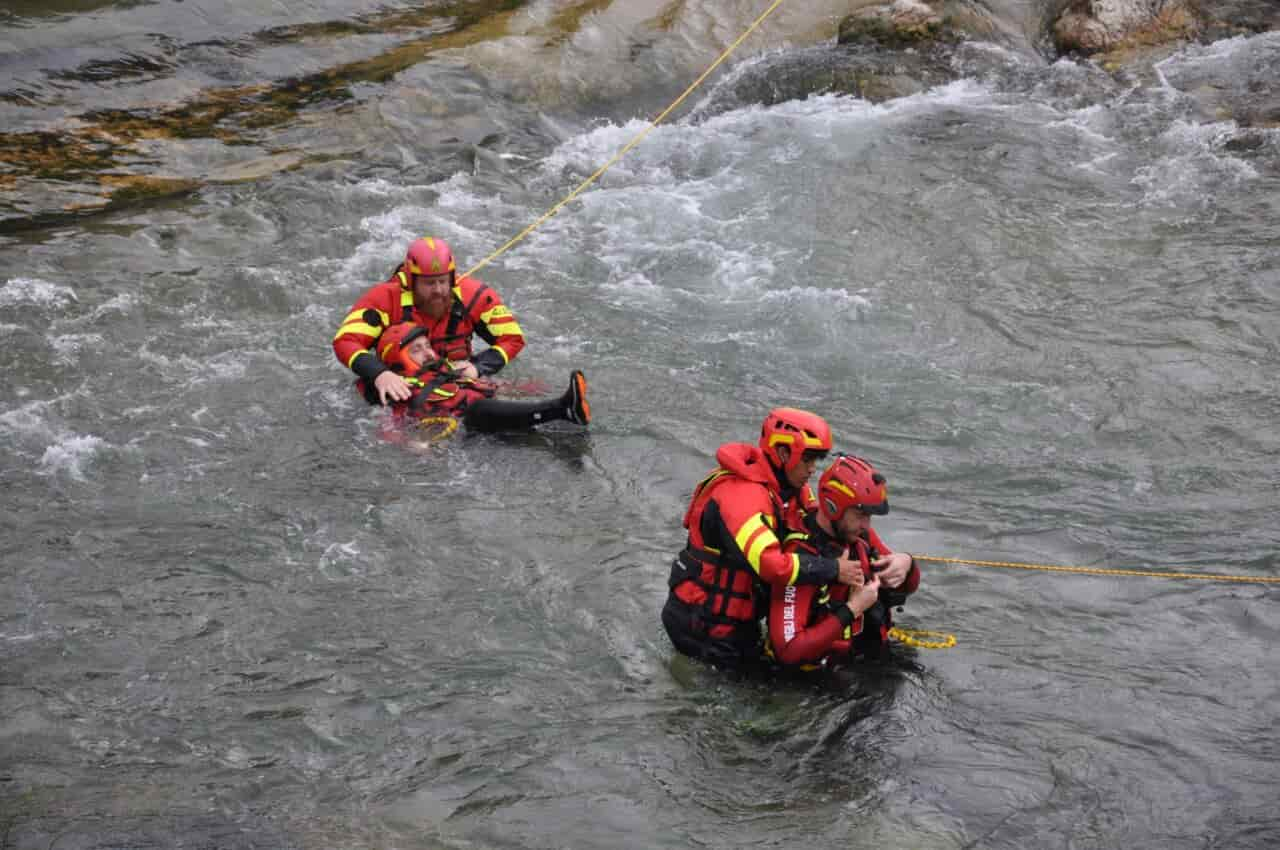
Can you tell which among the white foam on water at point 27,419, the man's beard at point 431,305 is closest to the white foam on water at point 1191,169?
the man's beard at point 431,305

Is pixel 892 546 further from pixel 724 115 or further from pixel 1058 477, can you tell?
pixel 724 115

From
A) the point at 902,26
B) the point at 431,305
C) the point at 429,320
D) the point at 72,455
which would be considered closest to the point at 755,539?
the point at 431,305

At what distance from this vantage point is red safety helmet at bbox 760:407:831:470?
18.5 ft

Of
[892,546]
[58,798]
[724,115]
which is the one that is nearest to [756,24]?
[724,115]

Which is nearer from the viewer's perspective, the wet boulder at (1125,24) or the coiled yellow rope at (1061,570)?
the coiled yellow rope at (1061,570)

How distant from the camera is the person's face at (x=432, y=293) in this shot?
920 centimetres

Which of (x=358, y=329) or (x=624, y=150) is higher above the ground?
(x=624, y=150)

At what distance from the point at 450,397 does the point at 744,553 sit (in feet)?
13.6

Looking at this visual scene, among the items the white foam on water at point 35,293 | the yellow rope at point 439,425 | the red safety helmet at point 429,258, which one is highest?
the red safety helmet at point 429,258

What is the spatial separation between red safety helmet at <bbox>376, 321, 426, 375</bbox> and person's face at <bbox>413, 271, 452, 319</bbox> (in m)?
0.23

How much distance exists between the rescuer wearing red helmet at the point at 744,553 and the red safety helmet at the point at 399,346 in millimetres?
3916

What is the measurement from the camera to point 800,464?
5707mm

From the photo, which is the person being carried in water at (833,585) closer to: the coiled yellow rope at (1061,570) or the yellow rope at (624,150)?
the coiled yellow rope at (1061,570)

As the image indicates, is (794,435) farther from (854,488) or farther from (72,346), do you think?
(72,346)
